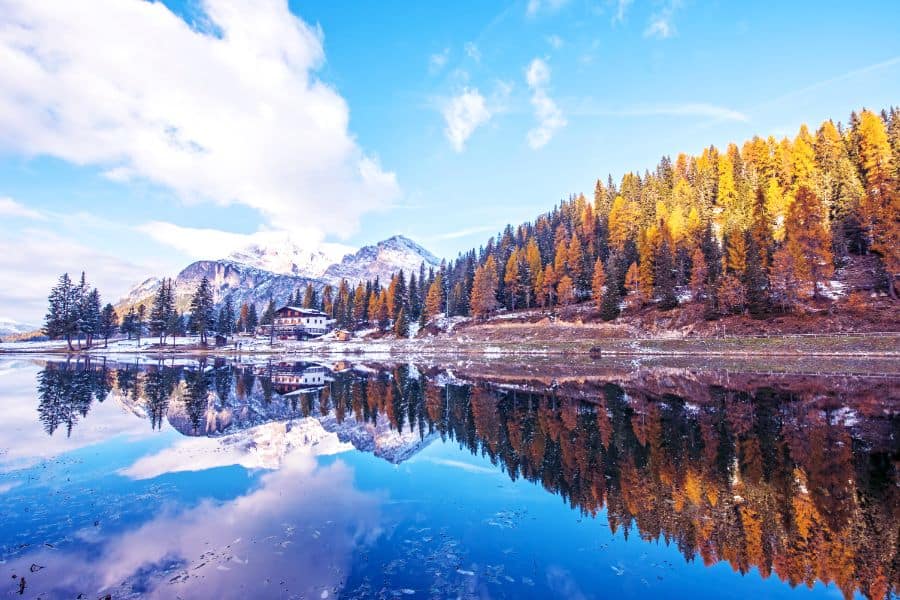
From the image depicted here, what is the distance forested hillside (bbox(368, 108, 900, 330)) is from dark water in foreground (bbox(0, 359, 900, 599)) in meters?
38.8

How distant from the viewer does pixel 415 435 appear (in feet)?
67.0

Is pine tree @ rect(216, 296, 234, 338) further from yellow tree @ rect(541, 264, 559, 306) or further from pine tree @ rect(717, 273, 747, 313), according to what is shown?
pine tree @ rect(717, 273, 747, 313)

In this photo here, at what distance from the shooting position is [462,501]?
12.6 metres

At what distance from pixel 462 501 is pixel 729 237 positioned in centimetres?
7997

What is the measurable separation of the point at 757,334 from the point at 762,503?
164 feet

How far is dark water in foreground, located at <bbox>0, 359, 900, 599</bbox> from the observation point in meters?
8.12

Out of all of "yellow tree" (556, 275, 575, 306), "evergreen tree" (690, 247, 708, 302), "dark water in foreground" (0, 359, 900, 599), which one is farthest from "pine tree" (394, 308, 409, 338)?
"dark water in foreground" (0, 359, 900, 599)

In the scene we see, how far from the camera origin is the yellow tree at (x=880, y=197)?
165ft

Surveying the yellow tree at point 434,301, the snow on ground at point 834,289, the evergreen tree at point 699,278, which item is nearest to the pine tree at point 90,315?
the yellow tree at point 434,301

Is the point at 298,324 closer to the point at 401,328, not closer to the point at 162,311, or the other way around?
the point at 162,311

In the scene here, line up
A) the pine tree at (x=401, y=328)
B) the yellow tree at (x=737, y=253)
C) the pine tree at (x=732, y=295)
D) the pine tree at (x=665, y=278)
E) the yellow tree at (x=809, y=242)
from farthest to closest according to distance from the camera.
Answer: the pine tree at (x=401, y=328) < the pine tree at (x=665, y=278) < the yellow tree at (x=737, y=253) < the pine tree at (x=732, y=295) < the yellow tree at (x=809, y=242)

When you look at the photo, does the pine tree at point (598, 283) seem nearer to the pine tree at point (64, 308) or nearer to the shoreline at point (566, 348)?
the shoreline at point (566, 348)

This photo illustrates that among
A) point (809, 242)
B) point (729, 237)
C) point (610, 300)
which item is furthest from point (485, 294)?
point (809, 242)

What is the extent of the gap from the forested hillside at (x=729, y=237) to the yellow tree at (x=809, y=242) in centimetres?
18
